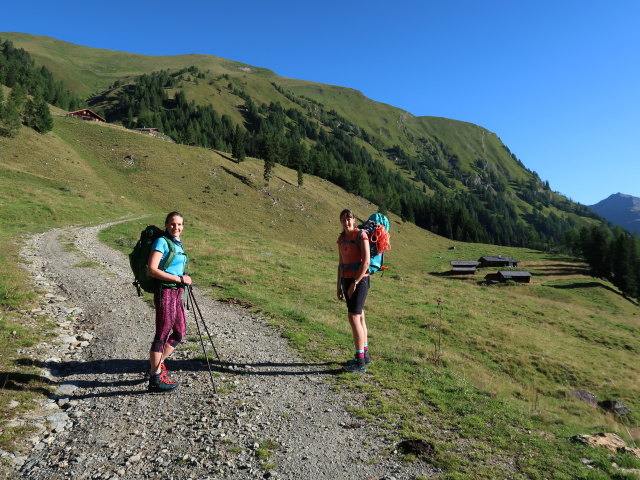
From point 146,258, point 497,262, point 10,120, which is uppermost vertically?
point 10,120

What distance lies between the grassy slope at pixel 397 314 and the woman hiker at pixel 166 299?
2.35m

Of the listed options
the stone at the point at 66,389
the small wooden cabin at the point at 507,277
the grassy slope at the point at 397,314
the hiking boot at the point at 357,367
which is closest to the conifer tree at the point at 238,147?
the grassy slope at the point at 397,314

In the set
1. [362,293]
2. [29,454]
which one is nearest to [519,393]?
[362,293]

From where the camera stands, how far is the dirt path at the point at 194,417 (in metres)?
4.52

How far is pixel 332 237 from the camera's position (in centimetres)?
7481

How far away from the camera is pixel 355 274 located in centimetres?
773

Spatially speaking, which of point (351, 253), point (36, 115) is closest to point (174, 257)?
point (351, 253)

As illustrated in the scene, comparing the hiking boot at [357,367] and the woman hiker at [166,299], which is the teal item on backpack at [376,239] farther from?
the woman hiker at [166,299]

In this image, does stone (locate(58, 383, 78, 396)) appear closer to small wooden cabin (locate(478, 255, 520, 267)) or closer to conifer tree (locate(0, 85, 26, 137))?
conifer tree (locate(0, 85, 26, 137))

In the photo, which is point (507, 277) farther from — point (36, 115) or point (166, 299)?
point (36, 115)

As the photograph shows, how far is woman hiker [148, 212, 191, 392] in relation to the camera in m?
6.16

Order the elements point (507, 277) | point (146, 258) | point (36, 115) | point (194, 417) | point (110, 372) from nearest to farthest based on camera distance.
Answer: point (194, 417), point (146, 258), point (110, 372), point (507, 277), point (36, 115)

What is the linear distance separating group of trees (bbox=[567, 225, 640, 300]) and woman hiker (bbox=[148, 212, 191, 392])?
94961 mm

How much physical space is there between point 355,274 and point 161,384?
461 centimetres
